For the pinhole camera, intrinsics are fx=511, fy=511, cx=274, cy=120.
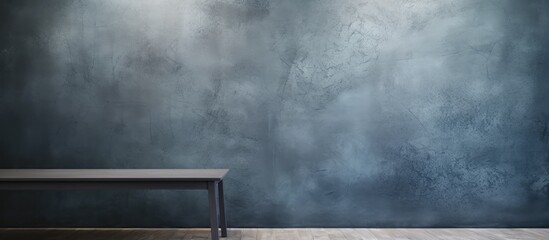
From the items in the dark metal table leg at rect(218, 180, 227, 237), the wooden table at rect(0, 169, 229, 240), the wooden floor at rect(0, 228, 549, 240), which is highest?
the wooden table at rect(0, 169, 229, 240)

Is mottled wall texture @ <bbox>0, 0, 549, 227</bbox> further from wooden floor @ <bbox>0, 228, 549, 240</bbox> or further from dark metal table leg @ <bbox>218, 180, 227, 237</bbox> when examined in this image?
dark metal table leg @ <bbox>218, 180, 227, 237</bbox>

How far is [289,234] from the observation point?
158 inches

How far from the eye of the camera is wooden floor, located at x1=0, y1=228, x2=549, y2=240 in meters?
3.89

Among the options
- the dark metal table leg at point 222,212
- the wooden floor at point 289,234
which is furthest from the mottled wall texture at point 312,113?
the dark metal table leg at point 222,212

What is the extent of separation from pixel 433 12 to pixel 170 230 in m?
2.83

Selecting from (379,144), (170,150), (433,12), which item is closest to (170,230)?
(170,150)

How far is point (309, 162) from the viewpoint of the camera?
14.0 feet

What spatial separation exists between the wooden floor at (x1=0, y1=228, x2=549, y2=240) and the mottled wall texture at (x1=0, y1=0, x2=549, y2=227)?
11cm

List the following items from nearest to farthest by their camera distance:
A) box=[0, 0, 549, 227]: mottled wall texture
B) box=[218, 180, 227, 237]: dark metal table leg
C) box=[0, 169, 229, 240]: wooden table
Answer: box=[0, 169, 229, 240]: wooden table → box=[218, 180, 227, 237]: dark metal table leg → box=[0, 0, 549, 227]: mottled wall texture

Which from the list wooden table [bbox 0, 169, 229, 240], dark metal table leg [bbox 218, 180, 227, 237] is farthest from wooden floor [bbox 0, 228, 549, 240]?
wooden table [bbox 0, 169, 229, 240]

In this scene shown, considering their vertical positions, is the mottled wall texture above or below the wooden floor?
above

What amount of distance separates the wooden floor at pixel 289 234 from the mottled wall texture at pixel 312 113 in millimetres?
106

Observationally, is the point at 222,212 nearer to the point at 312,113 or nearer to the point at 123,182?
the point at 123,182

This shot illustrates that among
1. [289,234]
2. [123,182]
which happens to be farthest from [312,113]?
[123,182]
